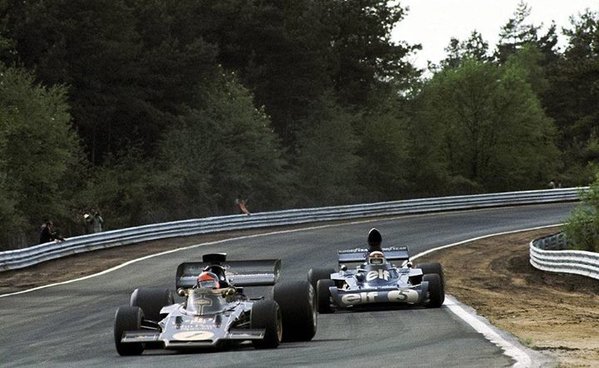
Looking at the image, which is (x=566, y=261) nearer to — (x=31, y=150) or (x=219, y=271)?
(x=219, y=271)

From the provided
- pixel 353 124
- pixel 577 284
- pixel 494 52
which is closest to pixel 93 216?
pixel 577 284

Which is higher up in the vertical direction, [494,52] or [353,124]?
[494,52]

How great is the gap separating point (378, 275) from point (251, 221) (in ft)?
94.6

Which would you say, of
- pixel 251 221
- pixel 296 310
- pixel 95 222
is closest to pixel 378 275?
pixel 296 310

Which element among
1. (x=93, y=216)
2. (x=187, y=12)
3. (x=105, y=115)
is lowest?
(x=93, y=216)

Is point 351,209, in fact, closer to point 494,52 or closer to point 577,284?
point 577,284

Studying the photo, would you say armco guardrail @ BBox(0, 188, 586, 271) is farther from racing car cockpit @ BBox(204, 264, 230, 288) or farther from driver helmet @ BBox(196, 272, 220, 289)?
driver helmet @ BBox(196, 272, 220, 289)

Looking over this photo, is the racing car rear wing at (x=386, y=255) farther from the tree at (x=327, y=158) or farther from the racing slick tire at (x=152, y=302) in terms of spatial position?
the tree at (x=327, y=158)

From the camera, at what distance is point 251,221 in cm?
5156

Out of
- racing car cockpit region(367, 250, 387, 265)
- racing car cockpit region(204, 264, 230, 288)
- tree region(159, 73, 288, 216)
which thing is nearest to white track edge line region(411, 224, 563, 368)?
racing car cockpit region(367, 250, 387, 265)

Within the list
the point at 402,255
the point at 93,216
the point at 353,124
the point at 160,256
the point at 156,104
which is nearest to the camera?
the point at 402,255

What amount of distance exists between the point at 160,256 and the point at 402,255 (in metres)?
17.0

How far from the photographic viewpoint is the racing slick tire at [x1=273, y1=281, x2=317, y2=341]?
57.3ft

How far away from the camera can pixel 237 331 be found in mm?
16281
